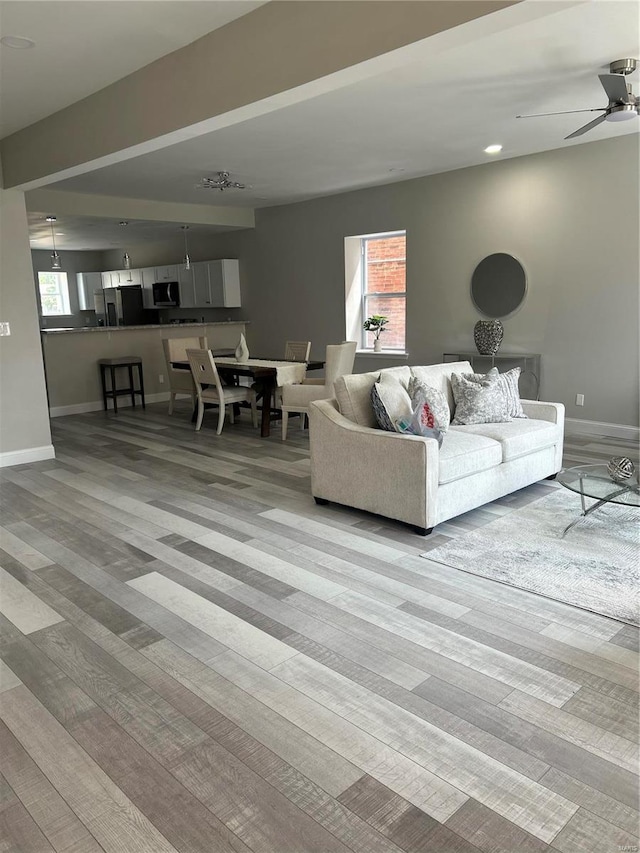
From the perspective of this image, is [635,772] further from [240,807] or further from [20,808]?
[20,808]

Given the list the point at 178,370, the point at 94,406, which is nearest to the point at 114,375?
the point at 94,406

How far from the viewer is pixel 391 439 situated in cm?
365

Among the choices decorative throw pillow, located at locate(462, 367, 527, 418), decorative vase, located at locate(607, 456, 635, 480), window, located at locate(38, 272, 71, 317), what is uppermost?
window, located at locate(38, 272, 71, 317)

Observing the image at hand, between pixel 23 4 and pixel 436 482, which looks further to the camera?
pixel 436 482

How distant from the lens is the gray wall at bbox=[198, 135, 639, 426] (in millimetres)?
5875

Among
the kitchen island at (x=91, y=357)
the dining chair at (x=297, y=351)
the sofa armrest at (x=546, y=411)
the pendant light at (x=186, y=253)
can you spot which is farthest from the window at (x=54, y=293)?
the sofa armrest at (x=546, y=411)

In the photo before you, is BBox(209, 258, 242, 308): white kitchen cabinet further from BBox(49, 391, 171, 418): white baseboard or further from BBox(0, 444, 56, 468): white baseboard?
BBox(0, 444, 56, 468): white baseboard

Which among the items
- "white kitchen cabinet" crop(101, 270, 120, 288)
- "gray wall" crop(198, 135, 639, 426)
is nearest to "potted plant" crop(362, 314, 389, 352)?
"gray wall" crop(198, 135, 639, 426)

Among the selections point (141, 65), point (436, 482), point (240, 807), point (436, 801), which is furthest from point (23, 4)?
point (436, 801)

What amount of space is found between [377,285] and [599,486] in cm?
546

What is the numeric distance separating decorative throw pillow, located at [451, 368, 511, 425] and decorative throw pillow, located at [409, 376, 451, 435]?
0.33 metres

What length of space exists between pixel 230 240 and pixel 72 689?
29.3 ft

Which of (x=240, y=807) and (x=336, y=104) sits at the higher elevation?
(x=336, y=104)

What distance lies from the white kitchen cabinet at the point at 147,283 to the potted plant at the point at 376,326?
502 cm
